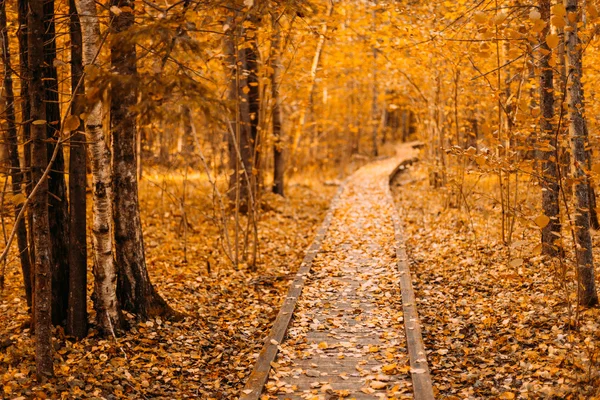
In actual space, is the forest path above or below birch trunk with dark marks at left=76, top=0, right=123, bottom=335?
below

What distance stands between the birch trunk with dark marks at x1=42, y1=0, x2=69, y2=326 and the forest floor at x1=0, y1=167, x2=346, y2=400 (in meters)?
0.44

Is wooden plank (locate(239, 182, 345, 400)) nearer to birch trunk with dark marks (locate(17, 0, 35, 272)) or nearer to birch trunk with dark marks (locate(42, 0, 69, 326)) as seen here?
birch trunk with dark marks (locate(42, 0, 69, 326))

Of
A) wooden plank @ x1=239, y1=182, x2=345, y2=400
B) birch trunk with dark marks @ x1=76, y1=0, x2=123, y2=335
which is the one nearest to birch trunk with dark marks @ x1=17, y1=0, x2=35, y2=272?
birch trunk with dark marks @ x1=76, y1=0, x2=123, y2=335

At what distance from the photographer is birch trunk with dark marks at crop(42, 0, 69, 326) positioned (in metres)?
5.78

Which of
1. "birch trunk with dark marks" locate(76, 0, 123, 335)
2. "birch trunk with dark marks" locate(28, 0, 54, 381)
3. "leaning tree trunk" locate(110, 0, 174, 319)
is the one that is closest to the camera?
"birch trunk with dark marks" locate(28, 0, 54, 381)

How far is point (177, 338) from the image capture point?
6.67 meters

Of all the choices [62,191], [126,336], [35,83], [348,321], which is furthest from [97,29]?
[348,321]

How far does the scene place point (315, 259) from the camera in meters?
9.52

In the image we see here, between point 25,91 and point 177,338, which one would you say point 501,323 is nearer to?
point 177,338

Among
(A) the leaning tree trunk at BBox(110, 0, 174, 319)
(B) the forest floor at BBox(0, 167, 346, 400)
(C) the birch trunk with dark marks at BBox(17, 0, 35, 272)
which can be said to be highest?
(C) the birch trunk with dark marks at BBox(17, 0, 35, 272)

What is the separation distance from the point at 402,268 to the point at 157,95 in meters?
5.60

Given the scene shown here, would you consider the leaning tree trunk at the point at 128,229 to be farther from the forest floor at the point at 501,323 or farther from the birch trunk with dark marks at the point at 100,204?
the forest floor at the point at 501,323

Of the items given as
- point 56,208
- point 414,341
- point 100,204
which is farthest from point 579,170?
point 56,208

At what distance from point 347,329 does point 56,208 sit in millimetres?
3658
